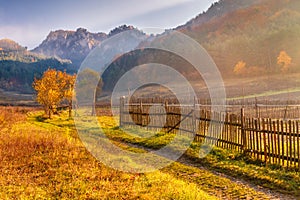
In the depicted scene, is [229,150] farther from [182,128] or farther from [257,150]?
[182,128]

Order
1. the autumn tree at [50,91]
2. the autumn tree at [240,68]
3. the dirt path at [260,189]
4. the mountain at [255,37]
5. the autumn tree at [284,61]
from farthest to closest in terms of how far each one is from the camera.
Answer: the autumn tree at [240,68] → the mountain at [255,37] → the autumn tree at [284,61] → the autumn tree at [50,91] → the dirt path at [260,189]

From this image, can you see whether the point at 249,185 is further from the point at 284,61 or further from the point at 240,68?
the point at 240,68

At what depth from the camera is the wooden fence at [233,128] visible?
35.6 ft

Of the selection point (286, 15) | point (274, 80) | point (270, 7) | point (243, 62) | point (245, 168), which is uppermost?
point (270, 7)

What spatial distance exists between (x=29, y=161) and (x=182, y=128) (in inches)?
381

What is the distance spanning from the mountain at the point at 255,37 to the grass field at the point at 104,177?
2563 inches

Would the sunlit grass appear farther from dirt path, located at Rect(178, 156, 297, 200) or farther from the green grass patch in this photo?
the green grass patch

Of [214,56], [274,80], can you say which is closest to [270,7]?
[214,56]

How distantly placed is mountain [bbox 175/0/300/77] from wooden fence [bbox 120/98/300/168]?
189 ft

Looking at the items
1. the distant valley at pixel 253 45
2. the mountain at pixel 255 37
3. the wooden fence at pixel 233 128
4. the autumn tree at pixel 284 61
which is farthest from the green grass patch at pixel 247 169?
the autumn tree at pixel 284 61

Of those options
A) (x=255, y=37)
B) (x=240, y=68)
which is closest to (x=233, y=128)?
(x=240, y=68)

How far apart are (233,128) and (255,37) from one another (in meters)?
104

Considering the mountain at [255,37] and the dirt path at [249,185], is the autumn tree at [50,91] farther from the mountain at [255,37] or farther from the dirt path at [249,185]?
the mountain at [255,37]

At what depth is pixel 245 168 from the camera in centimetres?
1098
